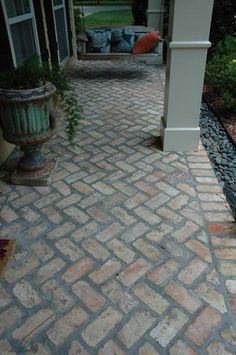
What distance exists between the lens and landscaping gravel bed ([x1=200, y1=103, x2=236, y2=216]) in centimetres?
287

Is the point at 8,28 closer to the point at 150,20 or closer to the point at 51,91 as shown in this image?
the point at 51,91

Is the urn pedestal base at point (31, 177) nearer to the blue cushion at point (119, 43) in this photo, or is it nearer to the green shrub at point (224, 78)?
the green shrub at point (224, 78)

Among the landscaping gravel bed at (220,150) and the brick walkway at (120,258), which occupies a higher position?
the brick walkway at (120,258)

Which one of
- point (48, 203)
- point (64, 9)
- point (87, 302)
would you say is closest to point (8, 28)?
point (48, 203)

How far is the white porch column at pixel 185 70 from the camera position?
263 centimetres

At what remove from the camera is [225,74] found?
438 cm

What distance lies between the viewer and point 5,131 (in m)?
2.57

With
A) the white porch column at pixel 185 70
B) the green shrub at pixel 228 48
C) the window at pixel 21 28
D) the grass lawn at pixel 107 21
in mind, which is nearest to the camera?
the white porch column at pixel 185 70

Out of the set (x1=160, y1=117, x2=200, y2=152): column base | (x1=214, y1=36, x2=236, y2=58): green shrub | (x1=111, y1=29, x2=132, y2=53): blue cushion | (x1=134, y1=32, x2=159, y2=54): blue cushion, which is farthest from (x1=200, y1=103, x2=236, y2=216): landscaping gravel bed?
(x1=111, y1=29, x2=132, y2=53): blue cushion

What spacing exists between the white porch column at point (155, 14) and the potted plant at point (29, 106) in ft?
19.2

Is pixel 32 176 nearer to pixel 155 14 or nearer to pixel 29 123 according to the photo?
pixel 29 123

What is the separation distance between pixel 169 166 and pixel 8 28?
84.4 inches

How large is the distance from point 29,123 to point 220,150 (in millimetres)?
2085

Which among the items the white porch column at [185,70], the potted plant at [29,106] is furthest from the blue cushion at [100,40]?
the potted plant at [29,106]
